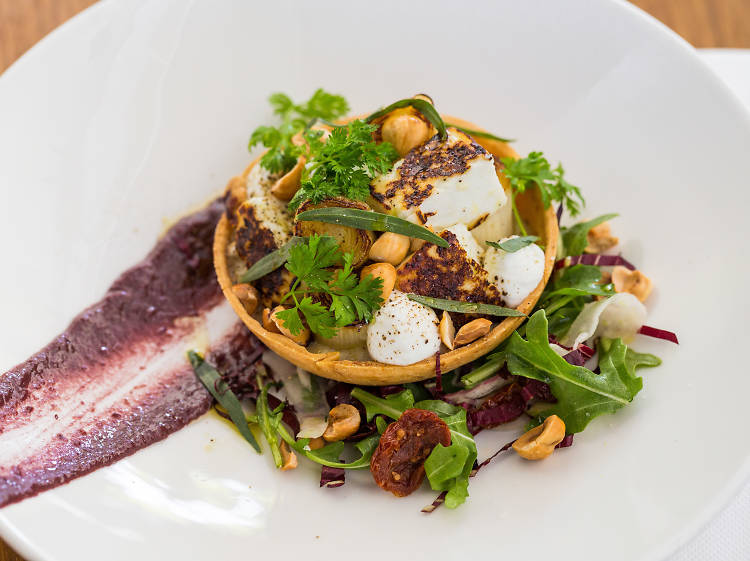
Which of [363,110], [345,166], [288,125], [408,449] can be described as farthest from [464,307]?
[363,110]

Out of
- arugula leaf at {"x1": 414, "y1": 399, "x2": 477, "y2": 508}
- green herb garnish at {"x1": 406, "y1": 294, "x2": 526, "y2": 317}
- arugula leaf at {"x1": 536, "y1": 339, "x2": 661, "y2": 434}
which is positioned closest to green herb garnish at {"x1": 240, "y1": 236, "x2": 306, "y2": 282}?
green herb garnish at {"x1": 406, "y1": 294, "x2": 526, "y2": 317}

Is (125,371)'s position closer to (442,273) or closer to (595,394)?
(442,273)

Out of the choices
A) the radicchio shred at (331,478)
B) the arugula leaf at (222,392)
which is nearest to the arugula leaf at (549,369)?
the radicchio shred at (331,478)

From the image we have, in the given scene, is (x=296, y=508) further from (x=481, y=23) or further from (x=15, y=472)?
(x=481, y=23)

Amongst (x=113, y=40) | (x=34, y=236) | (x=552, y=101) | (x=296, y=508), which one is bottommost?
(x=296, y=508)

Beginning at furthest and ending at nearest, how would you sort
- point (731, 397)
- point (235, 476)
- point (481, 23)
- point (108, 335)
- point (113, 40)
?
1. point (481, 23)
2. point (113, 40)
3. point (108, 335)
4. point (235, 476)
5. point (731, 397)

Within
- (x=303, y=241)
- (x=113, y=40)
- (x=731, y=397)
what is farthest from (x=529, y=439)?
(x=113, y=40)

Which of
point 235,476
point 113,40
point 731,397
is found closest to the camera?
point 731,397
